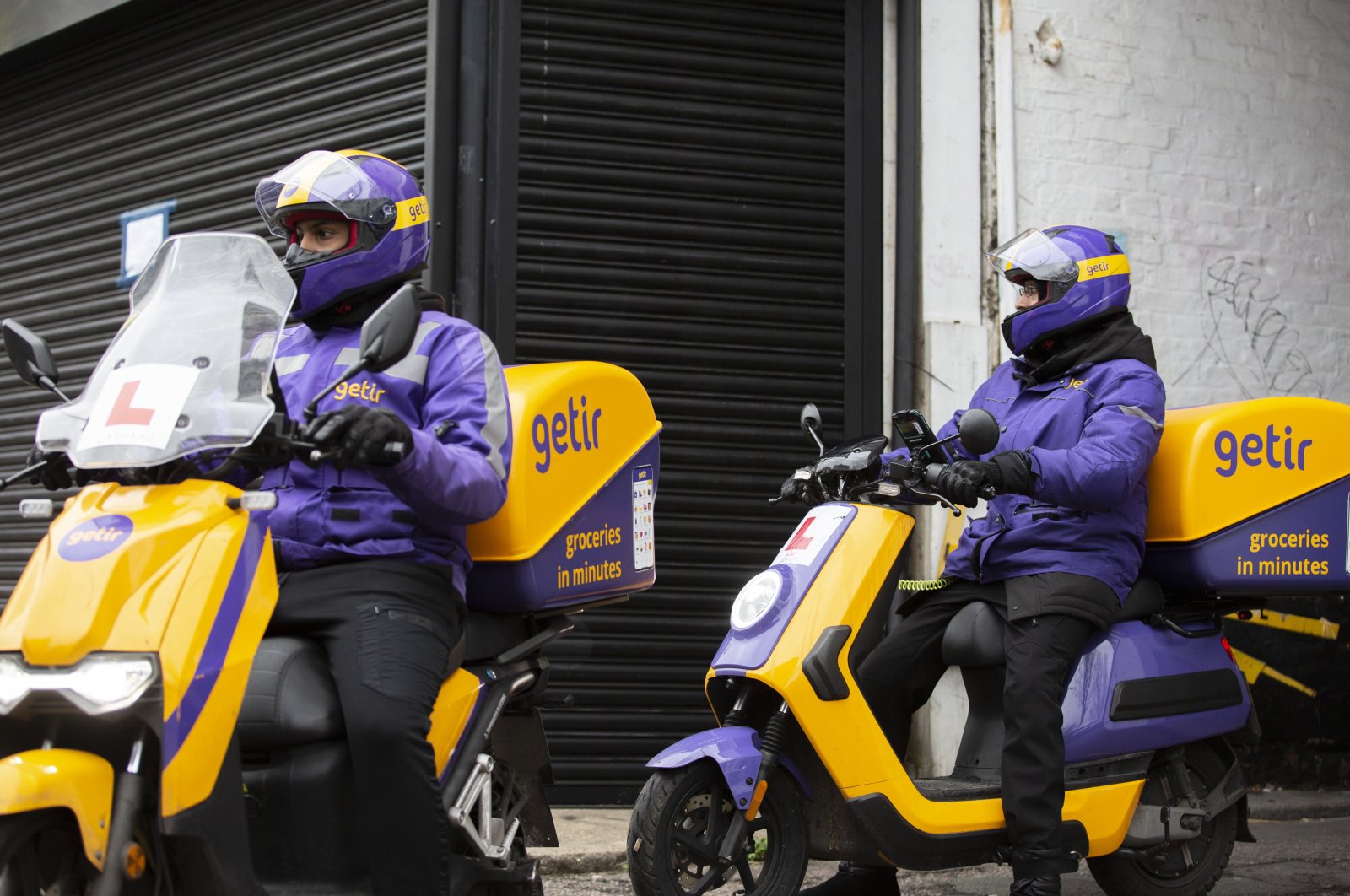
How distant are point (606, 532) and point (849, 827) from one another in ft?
3.54

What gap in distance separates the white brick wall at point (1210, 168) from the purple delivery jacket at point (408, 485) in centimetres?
434

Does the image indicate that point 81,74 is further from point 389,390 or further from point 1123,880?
point 1123,880

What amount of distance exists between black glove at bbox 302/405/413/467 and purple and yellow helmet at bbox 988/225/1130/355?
2337 millimetres

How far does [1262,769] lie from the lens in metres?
7.36

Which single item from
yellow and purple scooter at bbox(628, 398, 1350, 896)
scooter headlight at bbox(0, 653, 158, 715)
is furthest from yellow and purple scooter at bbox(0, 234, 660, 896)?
yellow and purple scooter at bbox(628, 398, 1350, 896)

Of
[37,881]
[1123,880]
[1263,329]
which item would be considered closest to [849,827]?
[1123,880]

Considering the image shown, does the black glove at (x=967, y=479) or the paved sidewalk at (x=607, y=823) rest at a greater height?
the black glove at (x=967, y=479)

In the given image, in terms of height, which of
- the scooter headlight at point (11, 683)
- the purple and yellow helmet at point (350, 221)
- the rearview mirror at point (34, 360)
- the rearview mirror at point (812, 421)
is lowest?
the scooter headlight at point (11, 683)

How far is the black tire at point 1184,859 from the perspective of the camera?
4629 millimetres

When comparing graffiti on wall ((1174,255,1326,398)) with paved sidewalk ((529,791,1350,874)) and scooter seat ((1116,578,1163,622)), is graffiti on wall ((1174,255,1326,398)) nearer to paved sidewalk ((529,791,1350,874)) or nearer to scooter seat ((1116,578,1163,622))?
paved sidewalk ((529,791,1350,874))

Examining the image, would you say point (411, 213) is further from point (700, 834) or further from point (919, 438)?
point (700, 834)

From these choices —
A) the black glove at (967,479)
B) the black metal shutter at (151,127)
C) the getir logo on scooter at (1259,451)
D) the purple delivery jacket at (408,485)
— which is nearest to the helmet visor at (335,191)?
the purple delivery jacket at (408,485)

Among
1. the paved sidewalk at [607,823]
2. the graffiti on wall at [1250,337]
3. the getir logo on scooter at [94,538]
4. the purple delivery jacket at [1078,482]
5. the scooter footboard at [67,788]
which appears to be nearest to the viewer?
the scooter footboard at [67,788]

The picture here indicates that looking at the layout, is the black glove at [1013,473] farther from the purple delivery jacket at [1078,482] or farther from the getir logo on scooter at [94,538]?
the getir logo on scooter at [94,538]
